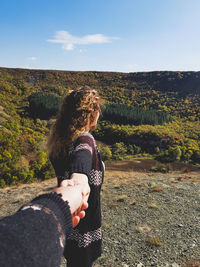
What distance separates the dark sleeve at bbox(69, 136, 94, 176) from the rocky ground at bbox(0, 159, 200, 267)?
13.0 feet

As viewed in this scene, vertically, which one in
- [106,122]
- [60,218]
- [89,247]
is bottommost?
[106,122]

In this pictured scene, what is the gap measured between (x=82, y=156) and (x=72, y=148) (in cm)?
29

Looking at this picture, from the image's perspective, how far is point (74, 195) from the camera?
816 mm

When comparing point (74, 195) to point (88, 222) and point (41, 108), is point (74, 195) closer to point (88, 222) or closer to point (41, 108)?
point (88, 222)

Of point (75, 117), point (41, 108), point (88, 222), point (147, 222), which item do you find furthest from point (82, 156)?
point (41, 108)

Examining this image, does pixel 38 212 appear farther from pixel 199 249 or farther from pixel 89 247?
pixel 199 249

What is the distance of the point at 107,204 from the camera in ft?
25.3

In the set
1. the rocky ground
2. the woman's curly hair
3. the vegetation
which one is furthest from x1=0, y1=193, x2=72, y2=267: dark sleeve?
the rocky ground

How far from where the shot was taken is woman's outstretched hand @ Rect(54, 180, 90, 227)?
0.78 metres

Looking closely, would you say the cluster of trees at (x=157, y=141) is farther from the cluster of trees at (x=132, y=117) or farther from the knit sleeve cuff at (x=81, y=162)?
the knit sleeve cuff at (x=81, y=162)

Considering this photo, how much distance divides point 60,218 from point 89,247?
145cm

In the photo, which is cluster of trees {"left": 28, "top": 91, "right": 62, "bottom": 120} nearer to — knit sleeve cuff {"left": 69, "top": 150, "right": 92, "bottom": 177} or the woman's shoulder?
the woman's shoulder

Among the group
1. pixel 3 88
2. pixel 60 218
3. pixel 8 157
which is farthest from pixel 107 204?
pixel 3 88

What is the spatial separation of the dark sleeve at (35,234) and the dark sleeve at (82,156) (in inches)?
20.2
